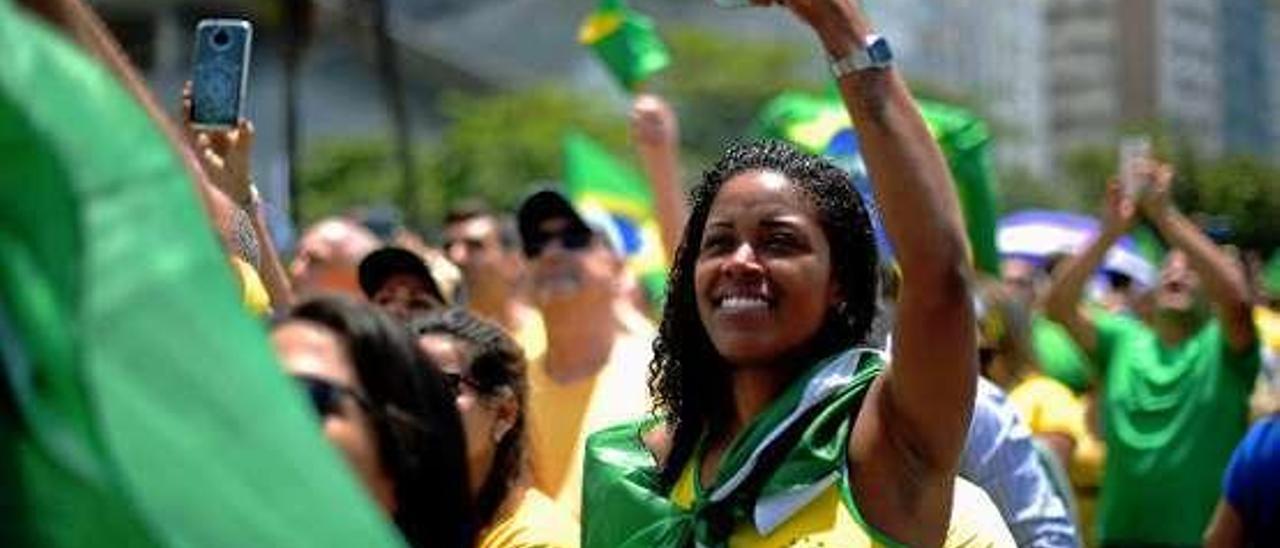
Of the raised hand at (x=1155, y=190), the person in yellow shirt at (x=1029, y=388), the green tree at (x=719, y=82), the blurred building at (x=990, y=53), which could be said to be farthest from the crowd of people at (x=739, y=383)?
the blurred building at (x=990, y=53)

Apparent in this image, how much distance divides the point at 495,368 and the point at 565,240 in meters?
2.40

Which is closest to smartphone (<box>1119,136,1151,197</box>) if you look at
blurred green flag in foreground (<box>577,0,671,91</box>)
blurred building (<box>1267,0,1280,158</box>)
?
blurred green flag in foreground (<box>577,0,671,91</box>)

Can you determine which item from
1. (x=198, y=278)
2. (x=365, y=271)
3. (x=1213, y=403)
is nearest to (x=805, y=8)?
(x=198, y=278)

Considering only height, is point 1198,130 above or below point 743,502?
below

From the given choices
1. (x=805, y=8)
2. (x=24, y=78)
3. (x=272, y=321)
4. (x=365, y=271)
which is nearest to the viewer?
(x=24, y=78)

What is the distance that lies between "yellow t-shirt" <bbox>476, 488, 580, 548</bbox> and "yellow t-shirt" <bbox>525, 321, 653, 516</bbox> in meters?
1.70

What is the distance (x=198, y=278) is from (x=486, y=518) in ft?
8.35

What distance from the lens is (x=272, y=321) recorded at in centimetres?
264

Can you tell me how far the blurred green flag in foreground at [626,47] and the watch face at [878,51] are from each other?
4.36 meters

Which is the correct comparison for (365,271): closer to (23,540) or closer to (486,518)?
(486,518)

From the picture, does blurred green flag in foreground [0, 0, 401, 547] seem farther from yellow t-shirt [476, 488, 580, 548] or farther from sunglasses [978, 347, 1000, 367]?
sunglasses [978, 347, 1000, 367]

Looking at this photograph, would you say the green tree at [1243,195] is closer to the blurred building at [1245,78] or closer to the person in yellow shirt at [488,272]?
the person in yellow shirt at [488,272]

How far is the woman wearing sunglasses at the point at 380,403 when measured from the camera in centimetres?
242

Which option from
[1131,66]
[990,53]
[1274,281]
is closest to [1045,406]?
[1274,281]
